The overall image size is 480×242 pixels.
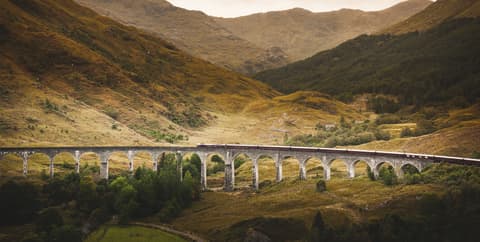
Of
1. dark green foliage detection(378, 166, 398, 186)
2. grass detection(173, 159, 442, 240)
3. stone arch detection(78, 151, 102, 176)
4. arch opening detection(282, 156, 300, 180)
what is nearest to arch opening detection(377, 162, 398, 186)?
dark green foliage detection(378, 166, 398, 186)

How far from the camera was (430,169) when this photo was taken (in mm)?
86500

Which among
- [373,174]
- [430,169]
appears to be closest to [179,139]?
[373,174]

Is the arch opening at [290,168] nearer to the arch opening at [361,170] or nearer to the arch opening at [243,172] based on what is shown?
the arch opening at [243,172]

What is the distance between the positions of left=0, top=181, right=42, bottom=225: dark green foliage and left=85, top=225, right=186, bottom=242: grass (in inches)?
570

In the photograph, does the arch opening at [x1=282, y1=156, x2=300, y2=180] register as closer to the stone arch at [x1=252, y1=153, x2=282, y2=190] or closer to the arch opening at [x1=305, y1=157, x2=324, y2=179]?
the stone arch at [x1=252, y1=153, x2=282, y2=190]

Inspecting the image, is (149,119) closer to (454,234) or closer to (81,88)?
(81,88)

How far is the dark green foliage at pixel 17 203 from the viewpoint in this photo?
9100 cm

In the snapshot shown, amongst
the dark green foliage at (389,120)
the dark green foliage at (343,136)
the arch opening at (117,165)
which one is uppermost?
A: the dark green foliage at (389,120)

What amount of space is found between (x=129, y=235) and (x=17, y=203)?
23.2 meters

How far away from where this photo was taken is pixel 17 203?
93.1 metres

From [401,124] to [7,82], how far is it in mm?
132199

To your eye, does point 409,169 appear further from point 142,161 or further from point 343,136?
point 142,161

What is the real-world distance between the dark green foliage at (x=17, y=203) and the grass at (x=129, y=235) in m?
14.5

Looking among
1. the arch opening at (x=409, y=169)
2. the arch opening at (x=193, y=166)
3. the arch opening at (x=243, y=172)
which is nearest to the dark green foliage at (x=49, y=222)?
the arch opening at (x=193, y=166)
